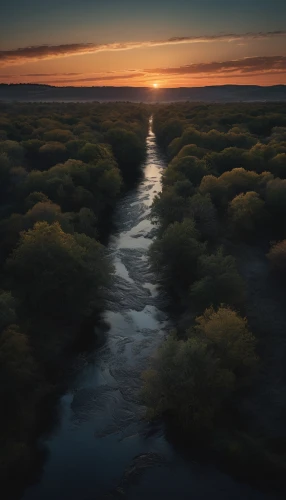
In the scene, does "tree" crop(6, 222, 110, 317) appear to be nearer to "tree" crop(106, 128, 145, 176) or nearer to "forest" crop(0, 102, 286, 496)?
"forest" crop(0, 102, 286, 496)

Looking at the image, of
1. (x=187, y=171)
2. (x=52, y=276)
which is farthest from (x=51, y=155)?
(x=52, y=276)

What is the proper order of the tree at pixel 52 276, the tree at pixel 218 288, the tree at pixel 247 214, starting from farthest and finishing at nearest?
the tree at pixel 247 214
the tree at pixel 218 288
the tree at pixel 52 276

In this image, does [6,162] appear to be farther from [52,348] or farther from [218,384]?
[218,384]

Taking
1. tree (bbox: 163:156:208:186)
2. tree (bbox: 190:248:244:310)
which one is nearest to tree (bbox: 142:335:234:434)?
tree (bbox: 190:248:244:310)

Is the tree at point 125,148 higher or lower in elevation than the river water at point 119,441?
higher

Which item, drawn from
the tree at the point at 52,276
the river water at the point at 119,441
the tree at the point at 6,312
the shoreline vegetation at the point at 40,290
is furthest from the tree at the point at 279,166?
the tree at the point at 6,312

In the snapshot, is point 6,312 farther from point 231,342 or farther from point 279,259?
point 279,259

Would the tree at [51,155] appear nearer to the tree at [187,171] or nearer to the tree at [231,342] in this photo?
the tree at [187,171]
